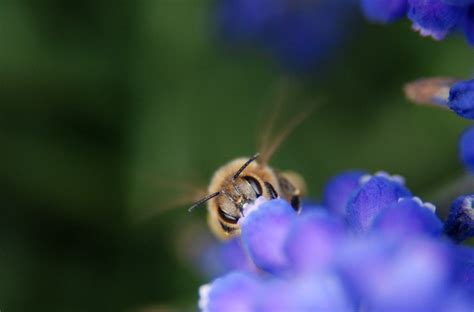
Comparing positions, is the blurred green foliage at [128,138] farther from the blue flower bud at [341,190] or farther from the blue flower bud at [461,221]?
the blue flower bud at [461,221]

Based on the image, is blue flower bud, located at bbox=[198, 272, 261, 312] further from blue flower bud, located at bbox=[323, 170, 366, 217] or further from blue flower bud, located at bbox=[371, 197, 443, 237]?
blue flower bud, located at bbox=[323, 170, 366, 217]

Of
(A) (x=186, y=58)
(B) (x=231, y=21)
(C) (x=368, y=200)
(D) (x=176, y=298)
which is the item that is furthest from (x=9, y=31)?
(C) (x=368, y=200)

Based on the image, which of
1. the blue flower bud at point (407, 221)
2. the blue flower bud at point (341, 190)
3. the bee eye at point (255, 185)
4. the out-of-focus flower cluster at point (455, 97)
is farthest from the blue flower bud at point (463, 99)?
the bee eye at point (255, 185)

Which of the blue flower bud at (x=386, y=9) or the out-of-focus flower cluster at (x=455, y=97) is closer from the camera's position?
the out-of-focus flower cluster at (x=455, y=97)

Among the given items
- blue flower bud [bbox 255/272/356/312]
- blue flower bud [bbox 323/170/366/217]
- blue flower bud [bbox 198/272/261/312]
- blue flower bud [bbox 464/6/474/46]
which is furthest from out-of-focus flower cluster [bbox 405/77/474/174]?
blue flower bud [bbox 255/272/356/312]

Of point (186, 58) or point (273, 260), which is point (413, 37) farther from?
point (273, 260)

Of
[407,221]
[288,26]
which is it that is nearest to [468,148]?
[407,221]

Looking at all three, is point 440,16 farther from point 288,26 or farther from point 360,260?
point 288,26
